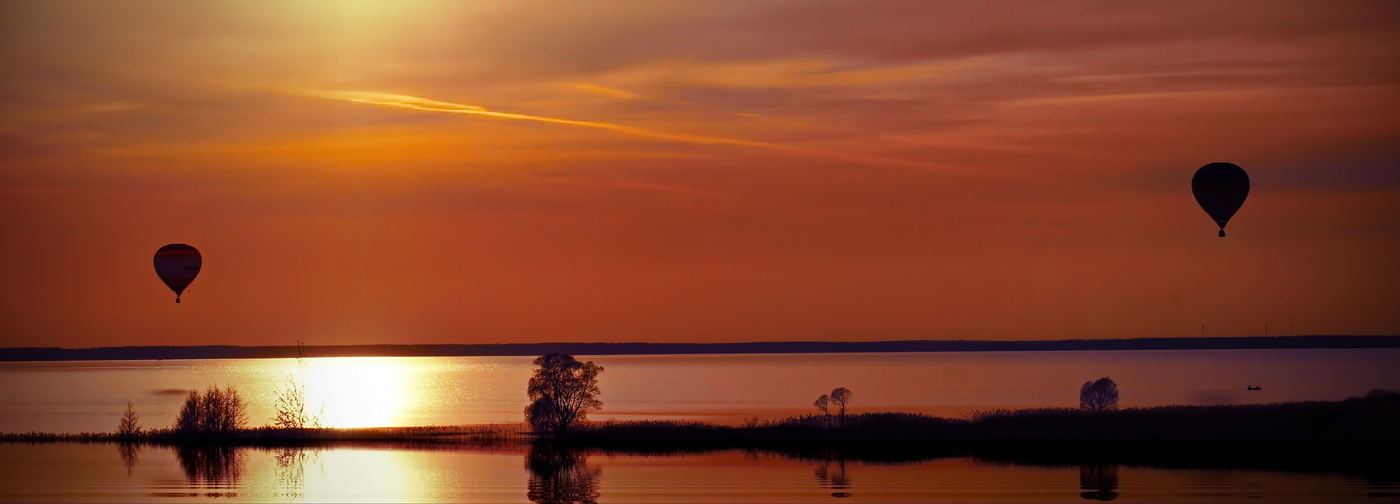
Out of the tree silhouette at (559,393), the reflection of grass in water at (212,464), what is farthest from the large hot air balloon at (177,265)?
the tree silhouette at (559,393)

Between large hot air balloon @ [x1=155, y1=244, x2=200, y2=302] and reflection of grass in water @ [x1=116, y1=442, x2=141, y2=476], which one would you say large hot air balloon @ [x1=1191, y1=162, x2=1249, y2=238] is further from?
large hot air balloon @ [x1=155, y1=244, x2=200, y2=302]

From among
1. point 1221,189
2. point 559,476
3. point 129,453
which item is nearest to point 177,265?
point 129,453

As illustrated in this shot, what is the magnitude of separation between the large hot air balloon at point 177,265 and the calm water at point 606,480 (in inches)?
923

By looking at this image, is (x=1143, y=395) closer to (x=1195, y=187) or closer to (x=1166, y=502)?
(x=1195, y=187)

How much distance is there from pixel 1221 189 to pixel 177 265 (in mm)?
66280

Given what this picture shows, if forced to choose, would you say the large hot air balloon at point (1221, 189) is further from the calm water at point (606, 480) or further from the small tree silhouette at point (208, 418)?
the small tree silhouette at point (208, 418)

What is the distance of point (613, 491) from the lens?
54469mm

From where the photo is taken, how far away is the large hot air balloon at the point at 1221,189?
8150 cm

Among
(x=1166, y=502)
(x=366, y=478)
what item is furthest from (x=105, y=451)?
(x=1166, y=502)

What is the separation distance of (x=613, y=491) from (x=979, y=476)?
53.0ft

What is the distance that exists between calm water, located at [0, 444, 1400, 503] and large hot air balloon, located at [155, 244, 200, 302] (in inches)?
923

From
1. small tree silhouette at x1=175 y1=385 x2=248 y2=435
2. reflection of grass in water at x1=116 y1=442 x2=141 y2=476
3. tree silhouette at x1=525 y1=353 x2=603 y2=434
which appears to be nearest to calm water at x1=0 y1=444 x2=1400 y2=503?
reflection of grass in water at x1=116 y1=442 x2=141 y2=476

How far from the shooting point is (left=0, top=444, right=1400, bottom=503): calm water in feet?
173

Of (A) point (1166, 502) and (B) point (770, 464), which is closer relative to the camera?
(A) point (1166, 502)
